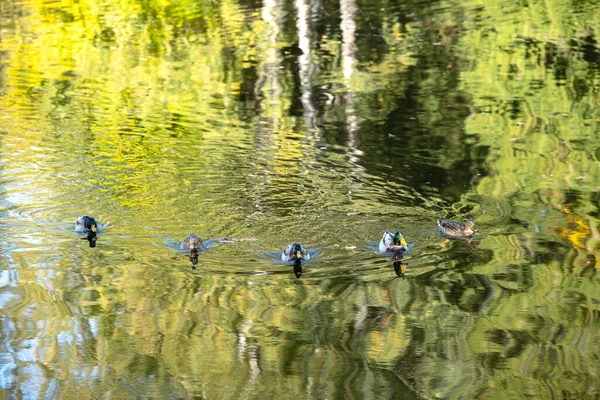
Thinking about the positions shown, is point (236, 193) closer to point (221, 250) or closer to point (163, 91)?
point (221, 250)

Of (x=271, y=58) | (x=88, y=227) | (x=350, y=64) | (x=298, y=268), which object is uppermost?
(x=271, y=58)

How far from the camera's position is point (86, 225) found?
10.7 m

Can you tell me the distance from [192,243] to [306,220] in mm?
1585

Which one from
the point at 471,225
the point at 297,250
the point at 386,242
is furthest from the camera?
the point at 471,225

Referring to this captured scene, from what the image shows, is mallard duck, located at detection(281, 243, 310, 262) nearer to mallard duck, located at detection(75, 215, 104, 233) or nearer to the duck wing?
the duck wing

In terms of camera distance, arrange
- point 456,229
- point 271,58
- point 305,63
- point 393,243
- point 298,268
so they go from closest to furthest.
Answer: point 298,268 < point 393,243 < point 456,229 < point 305,63 < point 271,58

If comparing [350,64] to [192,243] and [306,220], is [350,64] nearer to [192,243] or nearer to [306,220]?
[306,220]

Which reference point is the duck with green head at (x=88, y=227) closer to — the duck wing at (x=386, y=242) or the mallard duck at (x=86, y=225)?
the mallard duck at (x=86, y=225)

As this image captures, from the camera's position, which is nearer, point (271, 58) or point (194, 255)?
point (194, 255)

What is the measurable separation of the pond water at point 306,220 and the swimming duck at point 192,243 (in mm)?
222

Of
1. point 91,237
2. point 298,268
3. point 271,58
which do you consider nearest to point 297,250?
point 298,268

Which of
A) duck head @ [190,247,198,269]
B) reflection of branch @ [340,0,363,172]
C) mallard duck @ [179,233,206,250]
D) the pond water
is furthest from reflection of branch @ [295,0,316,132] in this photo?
duck head @ [190,247,198,269]

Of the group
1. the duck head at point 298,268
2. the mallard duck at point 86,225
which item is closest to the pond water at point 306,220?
the duck head at point 298,268

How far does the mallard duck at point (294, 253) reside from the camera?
31.9ft
